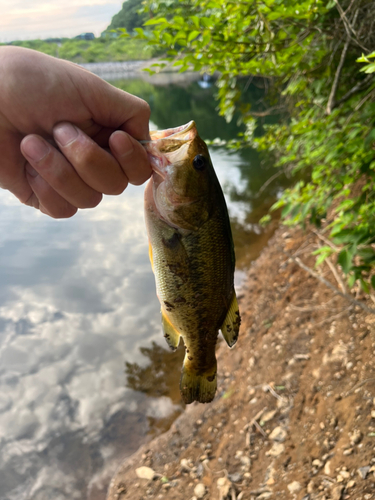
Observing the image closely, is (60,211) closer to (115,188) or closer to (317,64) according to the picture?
(115,188)

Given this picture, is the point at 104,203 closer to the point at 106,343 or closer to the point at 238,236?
the point at 238,236

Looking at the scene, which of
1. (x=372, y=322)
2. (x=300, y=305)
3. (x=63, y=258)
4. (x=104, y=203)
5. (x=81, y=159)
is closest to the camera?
(x=81, y=159)

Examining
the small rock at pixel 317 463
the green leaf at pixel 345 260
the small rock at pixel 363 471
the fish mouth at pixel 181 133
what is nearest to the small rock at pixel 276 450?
the small rock at pixel 317 463

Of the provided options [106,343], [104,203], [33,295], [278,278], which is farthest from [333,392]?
[104,203]

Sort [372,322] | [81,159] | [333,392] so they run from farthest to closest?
1. [372,322]
2. [333,392]
3. [81,159]

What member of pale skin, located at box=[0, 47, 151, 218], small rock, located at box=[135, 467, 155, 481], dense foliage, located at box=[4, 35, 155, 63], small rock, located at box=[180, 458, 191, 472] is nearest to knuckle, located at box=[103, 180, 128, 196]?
pale skin, located at box=[0, 47, 151, 218]

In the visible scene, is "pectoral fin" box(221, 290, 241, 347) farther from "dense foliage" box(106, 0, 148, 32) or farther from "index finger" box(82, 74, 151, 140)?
"dense foliage" box(106, 0, 148, 32)
